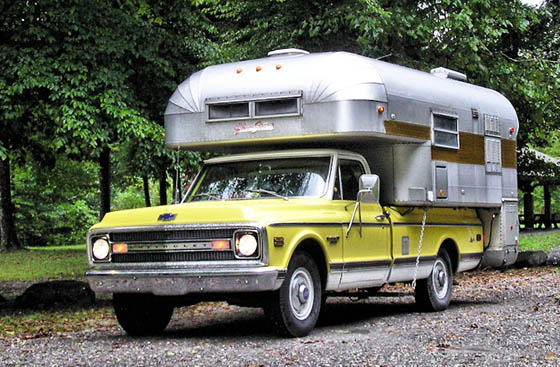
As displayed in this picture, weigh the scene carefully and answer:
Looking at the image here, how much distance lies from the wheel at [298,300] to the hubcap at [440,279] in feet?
10.6

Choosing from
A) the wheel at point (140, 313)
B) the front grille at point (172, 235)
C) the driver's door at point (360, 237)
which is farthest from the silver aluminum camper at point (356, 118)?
the wheel at point (140, 313)

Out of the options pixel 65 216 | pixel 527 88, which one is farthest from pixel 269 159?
pixel 65 216

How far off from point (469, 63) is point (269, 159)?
848 cm

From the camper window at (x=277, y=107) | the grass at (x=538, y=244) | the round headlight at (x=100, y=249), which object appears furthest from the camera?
the grass at (x=538, y=244)

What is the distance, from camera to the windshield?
10.3m

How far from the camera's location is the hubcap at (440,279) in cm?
1244

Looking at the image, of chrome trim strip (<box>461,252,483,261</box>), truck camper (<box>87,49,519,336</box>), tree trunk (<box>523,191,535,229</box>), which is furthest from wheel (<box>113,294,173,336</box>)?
tree trunk (<box>523,191,535,229</box>)

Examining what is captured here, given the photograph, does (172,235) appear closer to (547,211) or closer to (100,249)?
(100,249)

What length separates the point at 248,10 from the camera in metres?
19.2

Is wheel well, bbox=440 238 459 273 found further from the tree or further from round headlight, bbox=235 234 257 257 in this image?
the tree

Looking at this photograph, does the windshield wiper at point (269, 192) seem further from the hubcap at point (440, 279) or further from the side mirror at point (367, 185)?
the hubcap at point (440, 279)

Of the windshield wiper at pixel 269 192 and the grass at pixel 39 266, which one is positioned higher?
Result: the windshield wiper at pixel 269 192

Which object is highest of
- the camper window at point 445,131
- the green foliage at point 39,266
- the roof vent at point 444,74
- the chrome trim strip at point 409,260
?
the roof vent at point 444,74

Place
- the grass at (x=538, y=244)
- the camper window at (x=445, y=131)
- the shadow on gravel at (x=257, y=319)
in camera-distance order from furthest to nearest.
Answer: the grass at (x=538, y=244) → the camper window at (x=445, y=131) → the shadow on gravel at (x=257, y=319)
